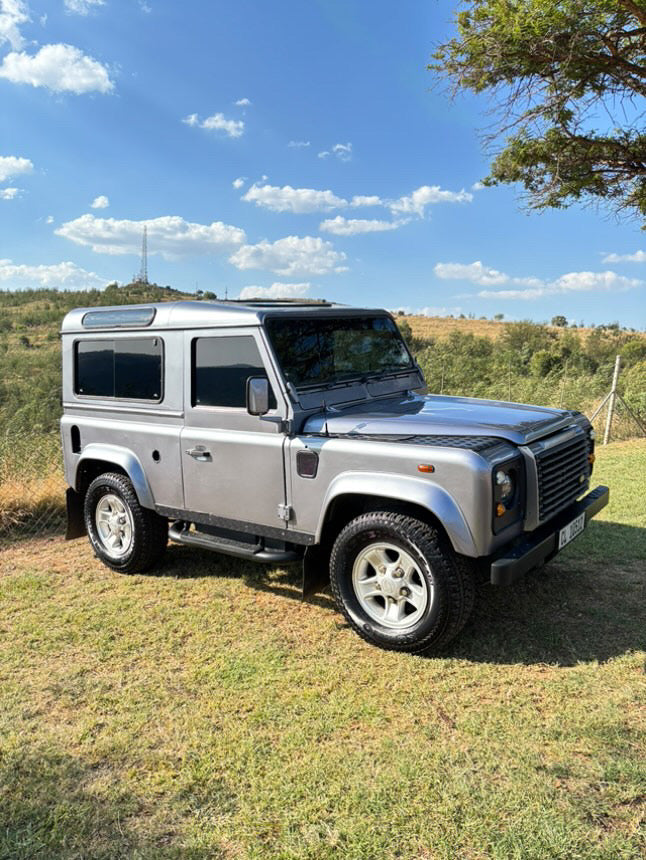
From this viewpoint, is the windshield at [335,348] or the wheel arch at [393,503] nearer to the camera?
the wheel arch at [393,503]

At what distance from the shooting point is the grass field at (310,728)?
2377 mm

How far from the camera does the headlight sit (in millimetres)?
3355

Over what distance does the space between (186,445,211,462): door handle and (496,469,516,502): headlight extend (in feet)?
6.89

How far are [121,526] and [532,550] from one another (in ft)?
11.4

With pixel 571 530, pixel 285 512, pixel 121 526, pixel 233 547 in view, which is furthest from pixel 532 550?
Answer: pixel 121 526

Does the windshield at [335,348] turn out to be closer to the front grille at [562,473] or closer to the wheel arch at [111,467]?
the front grille at [562,473]

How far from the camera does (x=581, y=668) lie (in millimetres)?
3488

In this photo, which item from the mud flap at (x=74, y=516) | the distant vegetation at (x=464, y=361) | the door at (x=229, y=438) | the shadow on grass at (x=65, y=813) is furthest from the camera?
the distant vegetation at (x=464, y=361)

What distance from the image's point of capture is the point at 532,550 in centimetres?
351

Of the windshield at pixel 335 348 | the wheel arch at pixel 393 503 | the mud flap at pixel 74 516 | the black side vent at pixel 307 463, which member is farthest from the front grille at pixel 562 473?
the mud flap at pixel 74 516

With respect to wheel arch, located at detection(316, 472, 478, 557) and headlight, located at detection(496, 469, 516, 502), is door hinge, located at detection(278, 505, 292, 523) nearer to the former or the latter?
wheel arch, located at detection(316, 472, 478, 557)

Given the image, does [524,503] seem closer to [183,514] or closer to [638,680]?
[638,680]

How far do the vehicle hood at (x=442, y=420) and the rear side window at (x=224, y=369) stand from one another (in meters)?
0.52

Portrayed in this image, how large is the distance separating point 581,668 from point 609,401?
31.2 feet
